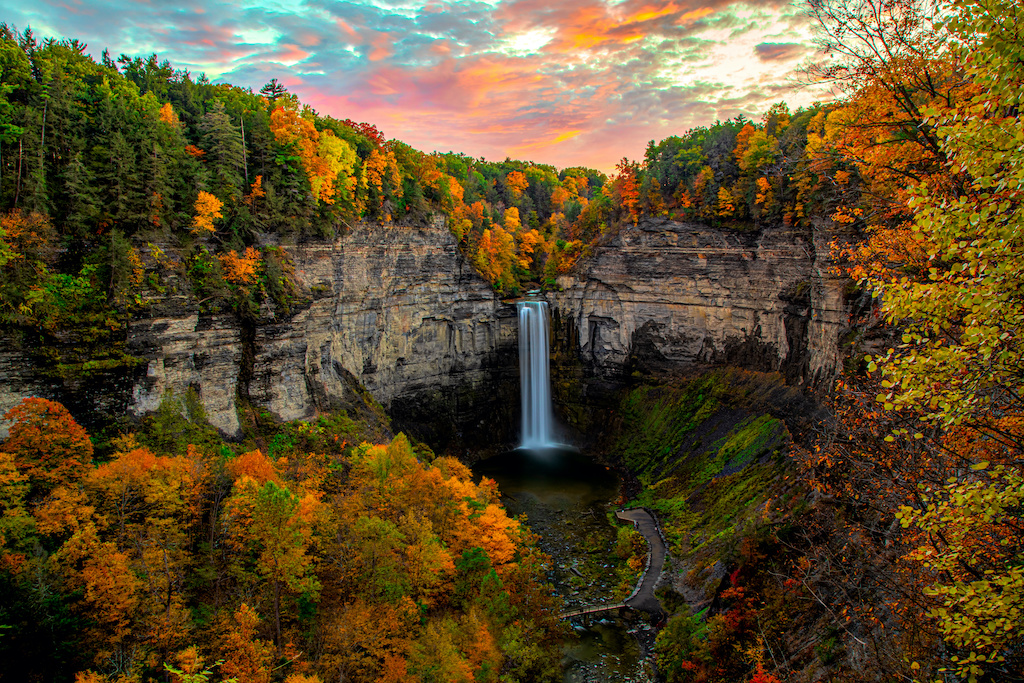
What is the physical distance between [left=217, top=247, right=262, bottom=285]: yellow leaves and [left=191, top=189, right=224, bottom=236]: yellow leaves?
6.03ft

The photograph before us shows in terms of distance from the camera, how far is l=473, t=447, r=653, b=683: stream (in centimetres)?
2692

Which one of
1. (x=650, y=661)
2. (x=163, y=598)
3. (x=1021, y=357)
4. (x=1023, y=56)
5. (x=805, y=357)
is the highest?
(x=1023, y=56)

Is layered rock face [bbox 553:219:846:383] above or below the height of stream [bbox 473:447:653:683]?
above

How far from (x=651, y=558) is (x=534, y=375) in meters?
29.1

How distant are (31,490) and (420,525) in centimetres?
1599

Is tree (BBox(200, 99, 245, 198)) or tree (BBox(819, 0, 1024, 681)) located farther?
tree (BBox(200, 99, 245, 198))

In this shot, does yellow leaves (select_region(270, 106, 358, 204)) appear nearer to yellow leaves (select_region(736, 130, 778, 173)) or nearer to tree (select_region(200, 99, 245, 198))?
tree (select_region(200, 99, 245, 198))

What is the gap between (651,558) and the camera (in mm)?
35625

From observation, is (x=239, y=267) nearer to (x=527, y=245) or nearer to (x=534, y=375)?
(x=534, y=375)

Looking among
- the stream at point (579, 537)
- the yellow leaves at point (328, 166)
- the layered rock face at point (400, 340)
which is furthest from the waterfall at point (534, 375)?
the yellow leaves at point (328, 166)

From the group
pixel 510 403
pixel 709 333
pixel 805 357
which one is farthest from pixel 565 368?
pixel 805 357

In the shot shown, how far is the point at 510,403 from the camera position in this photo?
2450 inches

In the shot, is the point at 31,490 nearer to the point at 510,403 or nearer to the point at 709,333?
the point at 510,403

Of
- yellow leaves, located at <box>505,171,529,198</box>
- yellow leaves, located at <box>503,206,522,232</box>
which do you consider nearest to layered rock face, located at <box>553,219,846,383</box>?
yellow leaves, located at <box>503,206,522,232</box>
